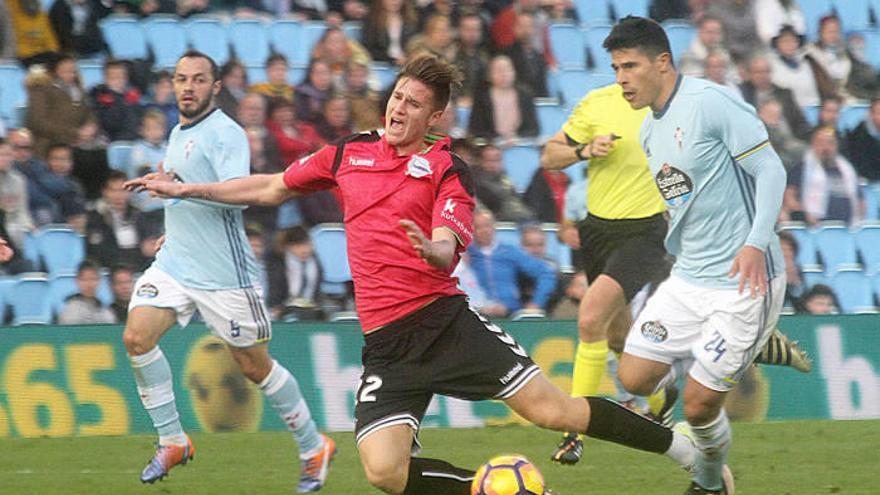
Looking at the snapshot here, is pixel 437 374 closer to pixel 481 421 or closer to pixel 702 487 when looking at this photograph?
pixel 702 487

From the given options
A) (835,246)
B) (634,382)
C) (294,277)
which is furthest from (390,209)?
(835,246)

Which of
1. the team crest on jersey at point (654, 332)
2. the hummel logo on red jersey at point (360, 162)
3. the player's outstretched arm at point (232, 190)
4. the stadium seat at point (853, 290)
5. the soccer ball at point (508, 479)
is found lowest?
the stadium seat at point (853, 290)

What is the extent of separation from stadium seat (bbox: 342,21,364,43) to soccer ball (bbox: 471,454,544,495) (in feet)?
26.9

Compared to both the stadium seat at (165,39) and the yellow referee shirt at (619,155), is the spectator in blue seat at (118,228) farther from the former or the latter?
the yellow referee shirt at (619,155)

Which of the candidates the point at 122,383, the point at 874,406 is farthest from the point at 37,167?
the point at 874,406

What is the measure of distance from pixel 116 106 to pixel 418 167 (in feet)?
23.3

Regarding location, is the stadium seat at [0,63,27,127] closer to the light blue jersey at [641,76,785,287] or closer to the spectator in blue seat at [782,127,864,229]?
the spectator in blue seat at [782,127,864,229]

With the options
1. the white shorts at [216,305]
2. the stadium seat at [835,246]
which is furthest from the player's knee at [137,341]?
the stadium seat at [835,246]

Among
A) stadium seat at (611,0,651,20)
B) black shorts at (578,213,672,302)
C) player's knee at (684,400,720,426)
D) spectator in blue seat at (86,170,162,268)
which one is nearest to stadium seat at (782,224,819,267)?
stadium seat at (611,0,651,20)

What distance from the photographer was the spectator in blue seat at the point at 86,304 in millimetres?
12062

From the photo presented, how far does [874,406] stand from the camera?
1176 cm

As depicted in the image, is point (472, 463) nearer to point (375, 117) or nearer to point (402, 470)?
point (402, 470)

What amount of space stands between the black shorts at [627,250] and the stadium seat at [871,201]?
5.33 metres

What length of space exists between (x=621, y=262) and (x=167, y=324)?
2615mm
